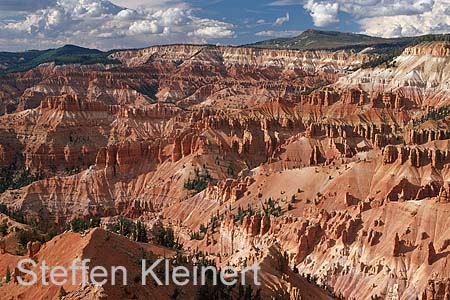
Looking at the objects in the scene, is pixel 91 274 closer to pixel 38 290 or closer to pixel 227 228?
pixel 38 290

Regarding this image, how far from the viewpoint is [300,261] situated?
70.8 m

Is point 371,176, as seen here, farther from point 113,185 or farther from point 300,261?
point 113,185

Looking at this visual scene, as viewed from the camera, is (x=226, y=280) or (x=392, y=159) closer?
(x=226, y=280)

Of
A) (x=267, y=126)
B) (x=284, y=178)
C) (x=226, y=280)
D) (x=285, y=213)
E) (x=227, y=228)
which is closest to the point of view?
(x=226, y=280)

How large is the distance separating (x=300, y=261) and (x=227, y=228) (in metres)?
15.2

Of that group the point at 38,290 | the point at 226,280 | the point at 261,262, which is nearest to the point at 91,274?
the point at 38,290

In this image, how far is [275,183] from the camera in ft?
332

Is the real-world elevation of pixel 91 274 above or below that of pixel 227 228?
above

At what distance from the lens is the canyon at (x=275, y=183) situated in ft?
198

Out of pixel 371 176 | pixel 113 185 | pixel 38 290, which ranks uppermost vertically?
pixel 38 290

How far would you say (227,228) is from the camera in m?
82.8

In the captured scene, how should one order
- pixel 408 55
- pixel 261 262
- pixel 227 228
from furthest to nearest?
pixel 408 55
pixel 227 228
pixel 261 262

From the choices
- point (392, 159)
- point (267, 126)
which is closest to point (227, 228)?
point (392, 159)

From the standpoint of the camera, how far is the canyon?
60.5 metres
